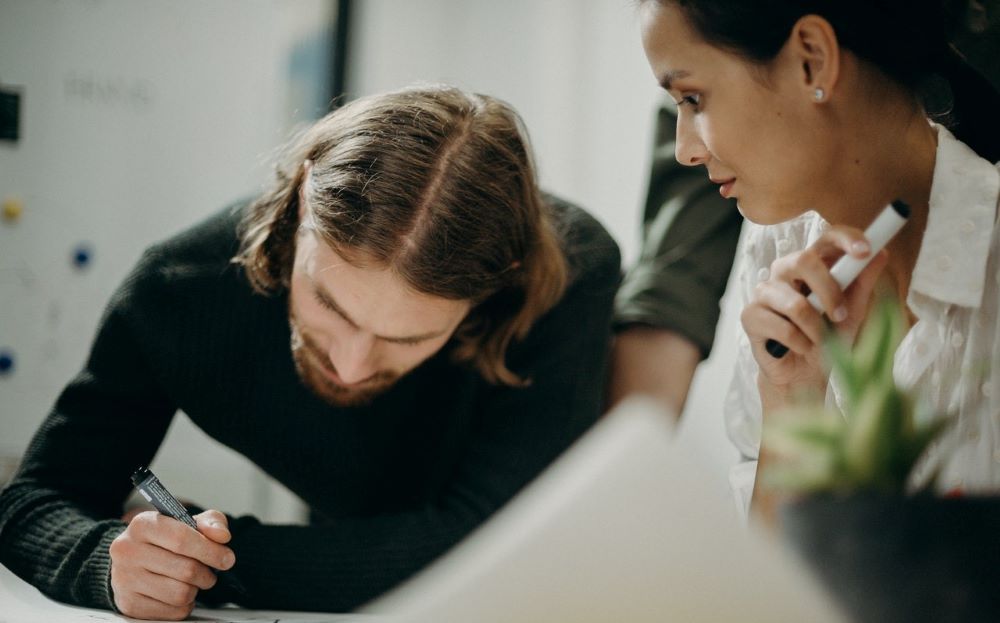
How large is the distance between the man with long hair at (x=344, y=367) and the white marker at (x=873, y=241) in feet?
1.24

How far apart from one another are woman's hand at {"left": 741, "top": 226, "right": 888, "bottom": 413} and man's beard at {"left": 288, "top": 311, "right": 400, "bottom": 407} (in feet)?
1.51

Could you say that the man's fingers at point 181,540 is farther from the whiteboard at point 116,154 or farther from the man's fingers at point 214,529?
the whiteboard at point 116,154

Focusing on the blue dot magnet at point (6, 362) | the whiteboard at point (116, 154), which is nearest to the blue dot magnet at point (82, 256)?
the whiteboard at point (116, 154)

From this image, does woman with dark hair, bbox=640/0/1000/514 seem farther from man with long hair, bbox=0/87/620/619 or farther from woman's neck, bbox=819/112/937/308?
man with long hair, bbox=0/87/620/619

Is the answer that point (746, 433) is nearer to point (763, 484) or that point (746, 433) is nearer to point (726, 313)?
point (763, 484)

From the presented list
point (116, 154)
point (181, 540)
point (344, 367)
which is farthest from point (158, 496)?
point (116, 154)

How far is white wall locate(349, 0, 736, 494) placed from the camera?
7.04ft

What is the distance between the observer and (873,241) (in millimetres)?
677

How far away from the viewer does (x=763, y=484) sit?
2.84 ft

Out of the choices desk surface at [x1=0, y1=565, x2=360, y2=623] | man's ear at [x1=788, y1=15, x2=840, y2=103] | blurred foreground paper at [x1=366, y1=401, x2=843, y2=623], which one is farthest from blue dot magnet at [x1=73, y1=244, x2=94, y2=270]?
blurred foreground paper at [x1=366, y1=401, x2=843, y2=623]

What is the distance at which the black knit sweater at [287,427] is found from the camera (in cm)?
99

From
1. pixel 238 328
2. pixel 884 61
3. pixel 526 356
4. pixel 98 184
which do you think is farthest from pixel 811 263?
pixel 98 184

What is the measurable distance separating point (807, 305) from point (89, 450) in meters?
0.78

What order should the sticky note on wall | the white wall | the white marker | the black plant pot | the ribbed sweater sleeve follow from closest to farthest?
the black plant pot, the white marker, the ribbed sweater sleeve, the sticky note on wall, the white wall
